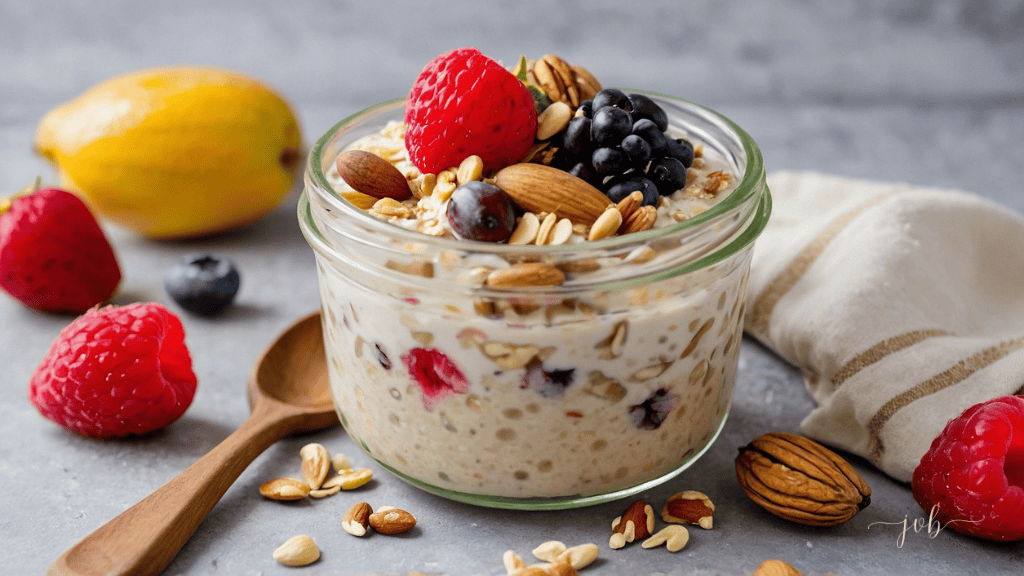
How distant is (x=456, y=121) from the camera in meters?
1.06

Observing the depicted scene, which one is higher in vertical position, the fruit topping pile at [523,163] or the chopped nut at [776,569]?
the fruit topping pile at [523,163]

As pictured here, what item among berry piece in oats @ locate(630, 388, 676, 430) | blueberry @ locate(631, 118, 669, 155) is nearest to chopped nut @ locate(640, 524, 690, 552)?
berry piece in oats @ locate(630, 388, 676, 430)

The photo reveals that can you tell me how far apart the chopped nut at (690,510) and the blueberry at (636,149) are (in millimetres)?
421

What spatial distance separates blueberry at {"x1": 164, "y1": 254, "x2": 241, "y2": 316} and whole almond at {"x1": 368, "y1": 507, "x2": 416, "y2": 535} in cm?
65

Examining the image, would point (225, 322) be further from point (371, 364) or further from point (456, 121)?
point (456, 121)

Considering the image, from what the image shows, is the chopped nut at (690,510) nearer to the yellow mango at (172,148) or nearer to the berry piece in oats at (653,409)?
the berry piece in oats at (653,409)

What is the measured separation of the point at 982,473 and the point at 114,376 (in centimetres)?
107

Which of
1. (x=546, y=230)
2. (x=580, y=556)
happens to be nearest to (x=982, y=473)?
(x=580, y=556)

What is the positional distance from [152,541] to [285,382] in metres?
0.40

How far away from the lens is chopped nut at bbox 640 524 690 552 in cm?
108

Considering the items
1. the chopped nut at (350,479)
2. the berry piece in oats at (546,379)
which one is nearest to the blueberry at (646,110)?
the berry piece in oats at (546,379)

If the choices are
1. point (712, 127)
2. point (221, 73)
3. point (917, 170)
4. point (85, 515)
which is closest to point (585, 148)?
point (712, 127)

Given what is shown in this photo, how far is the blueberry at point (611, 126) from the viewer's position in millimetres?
1052

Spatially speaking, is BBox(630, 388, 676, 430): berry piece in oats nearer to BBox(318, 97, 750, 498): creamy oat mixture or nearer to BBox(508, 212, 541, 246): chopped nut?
BBox(318, 97, 750, 498): creamy oat mixture
